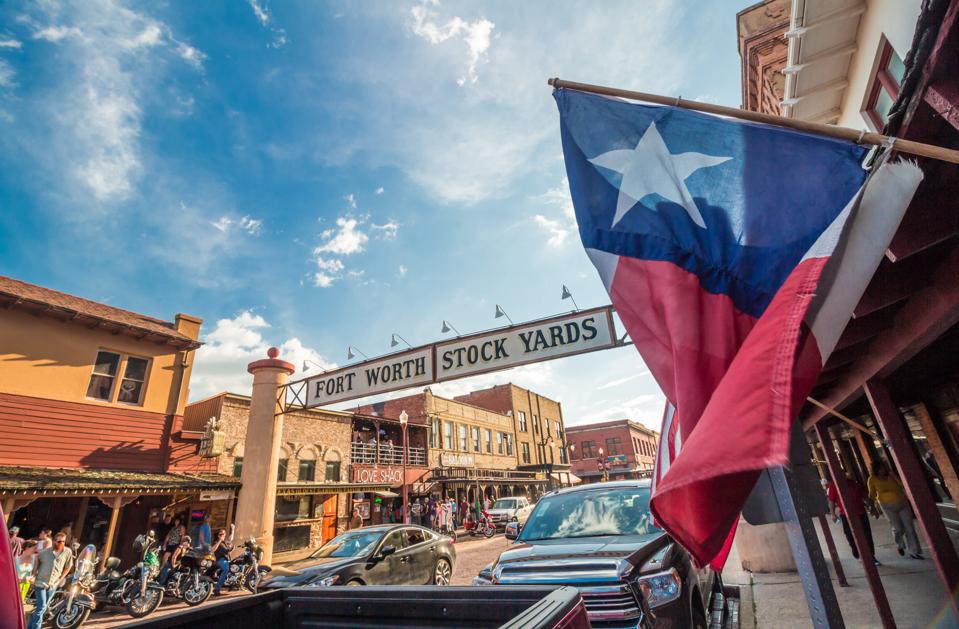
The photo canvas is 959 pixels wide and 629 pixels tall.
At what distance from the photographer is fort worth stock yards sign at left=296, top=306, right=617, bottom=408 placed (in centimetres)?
884

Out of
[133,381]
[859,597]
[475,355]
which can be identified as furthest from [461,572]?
[133,381]

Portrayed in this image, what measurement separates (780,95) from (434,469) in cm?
2538

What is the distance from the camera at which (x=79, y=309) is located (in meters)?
14.2

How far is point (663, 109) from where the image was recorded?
2879mm

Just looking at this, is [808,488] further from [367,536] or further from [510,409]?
[510,409]

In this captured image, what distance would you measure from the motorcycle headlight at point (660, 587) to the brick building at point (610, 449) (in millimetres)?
57955

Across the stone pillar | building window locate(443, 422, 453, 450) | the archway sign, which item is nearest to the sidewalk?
the archway sign

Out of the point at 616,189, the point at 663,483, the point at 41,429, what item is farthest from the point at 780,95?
the point at 41,429

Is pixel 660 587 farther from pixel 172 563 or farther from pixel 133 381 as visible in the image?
pixel 133 381

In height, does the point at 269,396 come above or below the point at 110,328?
below

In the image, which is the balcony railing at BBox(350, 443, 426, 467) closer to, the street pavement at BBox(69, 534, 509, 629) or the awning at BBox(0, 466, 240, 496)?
the street pavement at BBox(69, 534, 509, 629)

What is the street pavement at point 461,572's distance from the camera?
971cm

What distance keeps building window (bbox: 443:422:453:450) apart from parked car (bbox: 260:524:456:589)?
20529 millimetres

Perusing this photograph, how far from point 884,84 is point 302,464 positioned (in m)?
22.9
